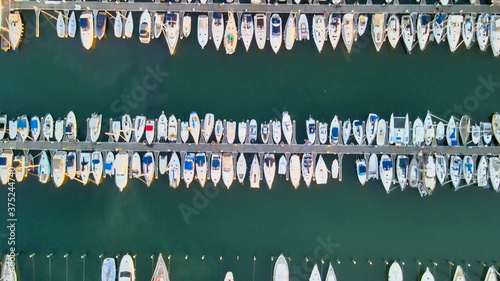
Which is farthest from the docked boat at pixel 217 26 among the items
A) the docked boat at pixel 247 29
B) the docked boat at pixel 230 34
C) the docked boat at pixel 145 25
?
the docked boat at pixel 145 25

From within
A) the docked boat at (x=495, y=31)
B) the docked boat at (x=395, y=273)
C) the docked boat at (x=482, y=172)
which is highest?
the docked boat at (x=495, y=31)

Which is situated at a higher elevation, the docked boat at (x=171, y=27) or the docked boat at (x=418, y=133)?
the docked boat at (x=171, y=27)

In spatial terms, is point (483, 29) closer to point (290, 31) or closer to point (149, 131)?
point (290, 31)

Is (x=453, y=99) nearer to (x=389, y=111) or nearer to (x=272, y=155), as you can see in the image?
(x=389, y=111)

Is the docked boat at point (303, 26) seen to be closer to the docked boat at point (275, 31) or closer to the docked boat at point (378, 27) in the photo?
the docked boat at point (275, 31)

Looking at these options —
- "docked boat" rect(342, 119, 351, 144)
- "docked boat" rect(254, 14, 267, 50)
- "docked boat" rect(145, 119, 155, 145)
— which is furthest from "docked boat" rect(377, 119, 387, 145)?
"docked boat" rect(145, 119, 155, 145)

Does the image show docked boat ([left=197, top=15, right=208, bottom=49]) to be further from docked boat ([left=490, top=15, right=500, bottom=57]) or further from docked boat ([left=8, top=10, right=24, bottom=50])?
docked boat ([left=490, top=15, right=500, bottom=57])
